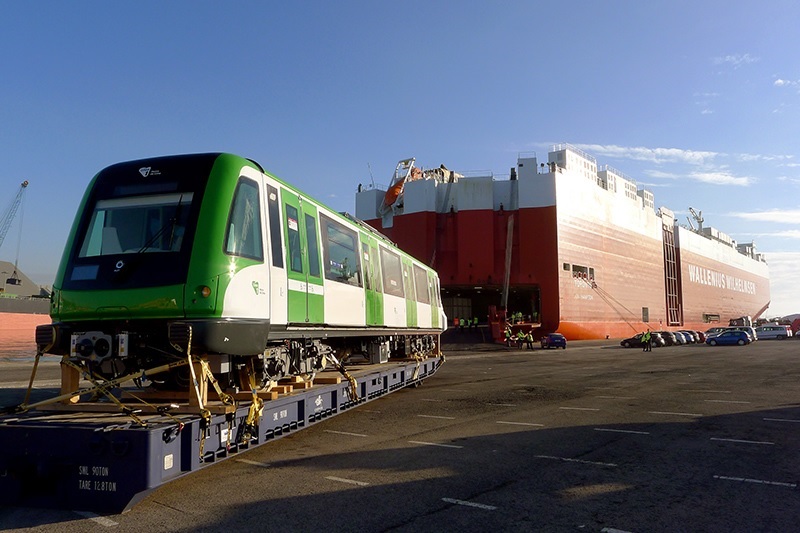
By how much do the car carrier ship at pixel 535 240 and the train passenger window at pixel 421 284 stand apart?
26.3 metres

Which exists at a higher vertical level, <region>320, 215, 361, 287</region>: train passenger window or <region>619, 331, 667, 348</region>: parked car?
<region>320, 215, 361, 287</region>: train passenger window

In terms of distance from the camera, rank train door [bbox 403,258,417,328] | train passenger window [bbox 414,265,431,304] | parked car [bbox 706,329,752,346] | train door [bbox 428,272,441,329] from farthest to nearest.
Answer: parked car [bbox 706,329,752,346], train door [bbox 428,272,441,329], train passenger window [bbox 414,265,431,304], train door [bbox 403,258,417,328]

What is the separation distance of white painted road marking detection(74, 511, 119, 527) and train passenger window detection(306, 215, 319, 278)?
402cm

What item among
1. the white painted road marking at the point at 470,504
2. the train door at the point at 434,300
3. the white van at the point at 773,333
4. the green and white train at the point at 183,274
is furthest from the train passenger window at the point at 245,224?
the white van at the point at 773,333

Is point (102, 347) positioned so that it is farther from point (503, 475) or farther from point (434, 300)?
point (434, 300)

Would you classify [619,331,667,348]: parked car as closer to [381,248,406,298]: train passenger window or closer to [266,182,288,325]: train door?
[381,248,406,298]: train passenger window

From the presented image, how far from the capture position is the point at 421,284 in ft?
55.7

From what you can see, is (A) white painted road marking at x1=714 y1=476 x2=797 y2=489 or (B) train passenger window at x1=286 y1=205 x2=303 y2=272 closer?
(A) white painted road marking at x1=714 y1=476 x2=797 y2=489

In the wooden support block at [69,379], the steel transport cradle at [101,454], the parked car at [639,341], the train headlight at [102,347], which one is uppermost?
the train headlight at [102,347]

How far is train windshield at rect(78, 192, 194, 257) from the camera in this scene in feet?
20.5

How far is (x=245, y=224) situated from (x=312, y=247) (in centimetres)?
194

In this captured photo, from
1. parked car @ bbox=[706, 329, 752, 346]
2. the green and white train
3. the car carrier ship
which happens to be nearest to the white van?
the car carrier ship

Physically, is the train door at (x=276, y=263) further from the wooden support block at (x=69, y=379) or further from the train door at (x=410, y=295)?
the train door at (x=410, y=295)

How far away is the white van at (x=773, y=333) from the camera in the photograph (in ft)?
188
